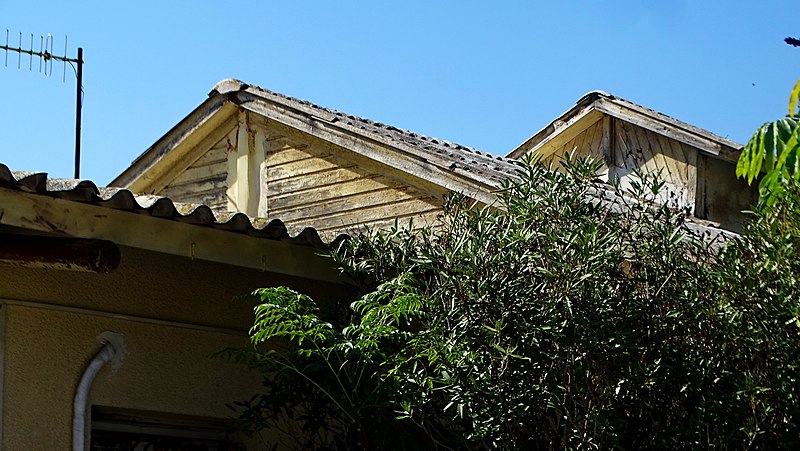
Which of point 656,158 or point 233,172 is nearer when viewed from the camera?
point 233,172

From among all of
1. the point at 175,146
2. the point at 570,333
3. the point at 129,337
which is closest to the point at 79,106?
the point at 175,146

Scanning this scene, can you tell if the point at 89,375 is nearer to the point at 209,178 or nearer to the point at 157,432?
the point at 157,432

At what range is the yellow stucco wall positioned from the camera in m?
6.37

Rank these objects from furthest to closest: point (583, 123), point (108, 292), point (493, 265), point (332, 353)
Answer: point (583, 123) → point (108, 292) → point (332, 353) → point (493, 265)

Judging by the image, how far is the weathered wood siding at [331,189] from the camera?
10664 millimetres

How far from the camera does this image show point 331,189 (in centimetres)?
1134

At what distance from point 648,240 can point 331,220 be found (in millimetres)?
5538

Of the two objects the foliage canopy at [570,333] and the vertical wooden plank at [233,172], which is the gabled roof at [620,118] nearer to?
the vertical wooden plank at [233,172]

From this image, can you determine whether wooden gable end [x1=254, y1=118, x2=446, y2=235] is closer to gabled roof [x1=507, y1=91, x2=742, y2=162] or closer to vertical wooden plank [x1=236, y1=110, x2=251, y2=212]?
vertical wooden plank [x1=236, y1=110, x2=251, y2=212]

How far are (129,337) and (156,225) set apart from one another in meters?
0.81

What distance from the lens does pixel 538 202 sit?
237 inches

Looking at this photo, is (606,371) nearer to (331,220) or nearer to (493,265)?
(493,265)

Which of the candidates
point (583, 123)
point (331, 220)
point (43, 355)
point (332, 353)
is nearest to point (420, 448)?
point (332, 353)

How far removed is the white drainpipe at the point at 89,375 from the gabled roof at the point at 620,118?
6.21 meters
